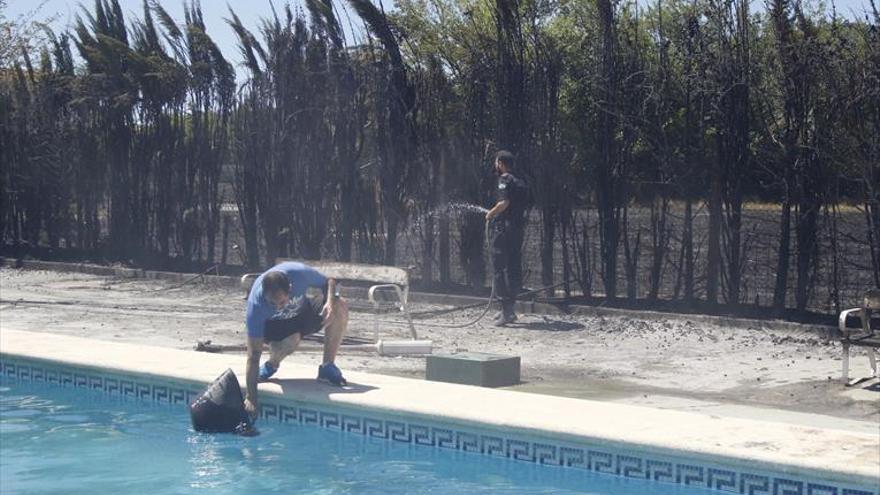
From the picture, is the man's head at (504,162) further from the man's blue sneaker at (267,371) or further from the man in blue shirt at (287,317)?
the man's blue sneaker at (267,371)

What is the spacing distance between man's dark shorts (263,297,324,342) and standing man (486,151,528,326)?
3.76 metres

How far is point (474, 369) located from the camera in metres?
9.26

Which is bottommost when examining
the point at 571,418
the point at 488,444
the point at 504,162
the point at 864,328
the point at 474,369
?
the point at 488,444

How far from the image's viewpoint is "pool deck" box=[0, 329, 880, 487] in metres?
6.61

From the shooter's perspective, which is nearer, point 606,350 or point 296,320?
point 296,320

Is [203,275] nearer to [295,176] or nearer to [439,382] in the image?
[295,176]

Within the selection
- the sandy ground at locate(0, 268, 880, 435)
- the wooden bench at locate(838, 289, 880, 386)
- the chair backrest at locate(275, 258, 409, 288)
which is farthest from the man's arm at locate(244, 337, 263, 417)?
the wooden bench at locate(838, 289, 880, 386)

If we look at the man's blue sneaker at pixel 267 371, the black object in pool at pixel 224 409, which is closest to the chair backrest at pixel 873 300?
the man's blue sneaker at pixel 267 371

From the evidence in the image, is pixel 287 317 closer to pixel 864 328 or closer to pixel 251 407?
pixel 251 407

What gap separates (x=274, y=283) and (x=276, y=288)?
0.04 m

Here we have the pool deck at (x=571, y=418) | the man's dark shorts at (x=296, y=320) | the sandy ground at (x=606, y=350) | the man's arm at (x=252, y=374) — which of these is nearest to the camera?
the pool deck at (x=571, y=418)

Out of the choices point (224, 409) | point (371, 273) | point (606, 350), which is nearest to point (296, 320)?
point (224, 409)

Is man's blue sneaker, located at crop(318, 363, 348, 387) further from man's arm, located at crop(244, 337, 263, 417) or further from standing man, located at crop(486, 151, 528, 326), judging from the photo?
standing man, located at crop(486, 151, 528, 326)

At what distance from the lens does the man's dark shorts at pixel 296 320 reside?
861 cm
